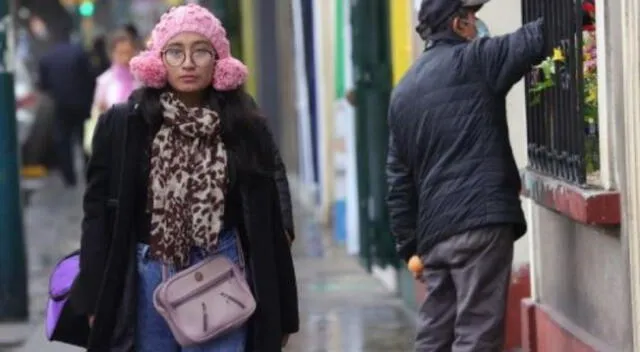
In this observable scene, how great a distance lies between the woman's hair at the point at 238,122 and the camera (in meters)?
5.87

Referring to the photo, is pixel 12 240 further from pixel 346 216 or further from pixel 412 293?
pixel 346 216

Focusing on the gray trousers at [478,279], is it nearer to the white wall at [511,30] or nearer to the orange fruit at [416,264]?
the orange fruit at [416,264]

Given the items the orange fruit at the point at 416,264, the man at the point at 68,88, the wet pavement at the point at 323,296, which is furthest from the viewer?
the man at the point at 68,88

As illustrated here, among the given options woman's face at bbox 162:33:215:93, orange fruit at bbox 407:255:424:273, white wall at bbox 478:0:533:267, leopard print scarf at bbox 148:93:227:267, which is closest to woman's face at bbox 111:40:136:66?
white wall at bbox 478:0:533:267

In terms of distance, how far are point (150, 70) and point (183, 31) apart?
0.17 m

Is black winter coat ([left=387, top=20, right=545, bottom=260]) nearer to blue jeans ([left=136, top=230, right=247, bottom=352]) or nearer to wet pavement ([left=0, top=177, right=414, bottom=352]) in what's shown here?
blue jeans ([left=136, top=230, right=247, bottom=352])

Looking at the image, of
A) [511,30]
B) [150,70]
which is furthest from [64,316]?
[511,30]

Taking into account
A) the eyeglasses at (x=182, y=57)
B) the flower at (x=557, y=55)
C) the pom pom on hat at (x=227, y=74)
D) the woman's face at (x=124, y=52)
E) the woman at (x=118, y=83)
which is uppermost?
the eyeglasses at (x=182, y=57)

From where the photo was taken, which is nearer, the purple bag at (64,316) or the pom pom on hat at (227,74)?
the pom pom on hat at (227,74)

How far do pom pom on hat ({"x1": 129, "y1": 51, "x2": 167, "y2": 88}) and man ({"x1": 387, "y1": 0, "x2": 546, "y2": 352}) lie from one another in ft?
3.97

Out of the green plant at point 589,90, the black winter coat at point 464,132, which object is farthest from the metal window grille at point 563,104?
the black winter coat at point 464,132

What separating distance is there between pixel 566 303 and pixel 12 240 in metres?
4.36

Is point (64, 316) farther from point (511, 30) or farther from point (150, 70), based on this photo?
point (511, 30)

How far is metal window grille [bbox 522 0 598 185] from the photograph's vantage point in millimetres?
6852
